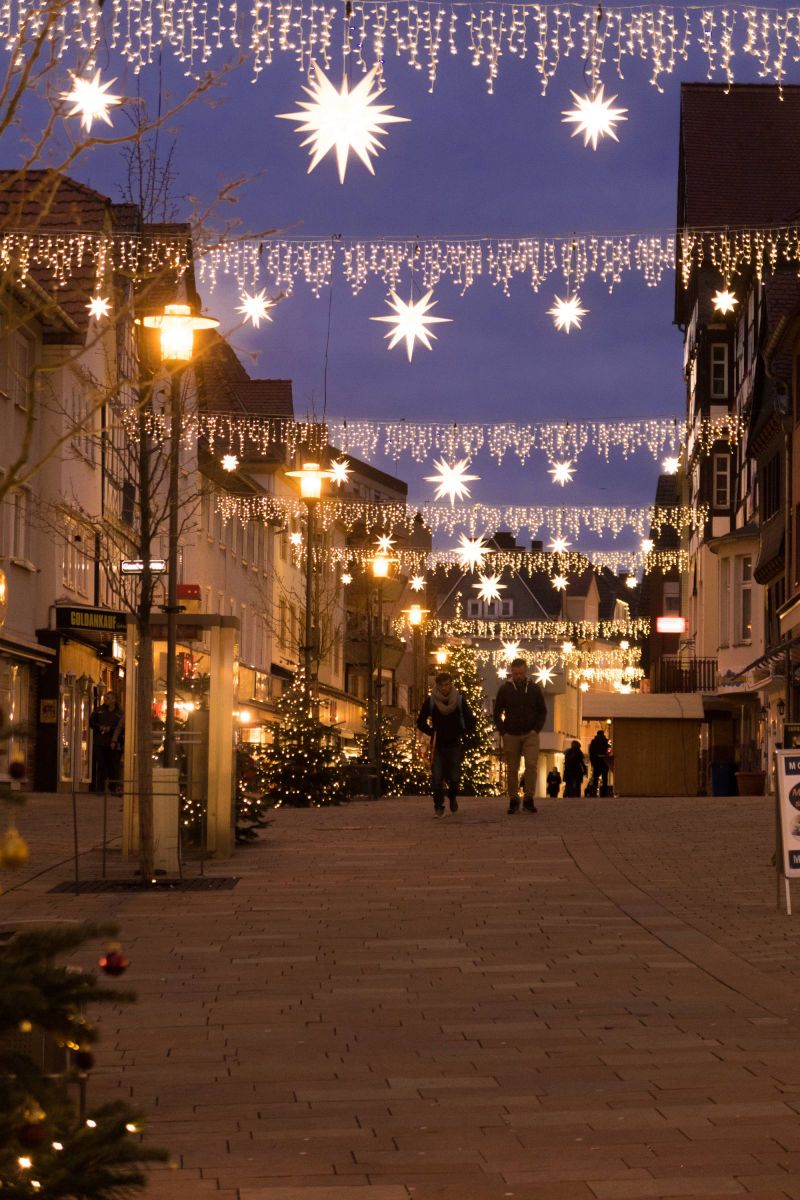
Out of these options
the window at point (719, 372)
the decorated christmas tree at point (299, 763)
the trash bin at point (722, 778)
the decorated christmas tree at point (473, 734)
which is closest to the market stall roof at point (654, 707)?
the trash bin at point (722, 778)

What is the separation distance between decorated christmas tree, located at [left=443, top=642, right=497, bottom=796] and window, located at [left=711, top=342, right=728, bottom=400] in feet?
50.9

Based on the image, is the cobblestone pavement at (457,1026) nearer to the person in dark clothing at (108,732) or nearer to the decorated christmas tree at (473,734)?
the person in dark clothing at (108,732)

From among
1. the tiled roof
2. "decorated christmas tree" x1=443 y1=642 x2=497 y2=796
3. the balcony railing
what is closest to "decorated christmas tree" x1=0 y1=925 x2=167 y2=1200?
"decorated christmas tree" x1=443 y1=642 x2=497 y2=796

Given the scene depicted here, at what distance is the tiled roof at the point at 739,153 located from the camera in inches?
2458

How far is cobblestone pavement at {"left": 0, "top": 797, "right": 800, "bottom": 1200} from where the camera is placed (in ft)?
19.7

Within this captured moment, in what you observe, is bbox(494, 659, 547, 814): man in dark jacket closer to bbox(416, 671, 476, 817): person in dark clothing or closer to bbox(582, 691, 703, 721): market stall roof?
bbox(416, 671, 476, 817): person in dark clothing

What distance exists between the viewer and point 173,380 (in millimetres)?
15852

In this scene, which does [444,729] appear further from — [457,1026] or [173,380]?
[457,1026]

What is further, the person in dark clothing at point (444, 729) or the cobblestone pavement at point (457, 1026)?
the person in dark clothing at point (444, 729)

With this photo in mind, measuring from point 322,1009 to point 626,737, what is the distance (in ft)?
122

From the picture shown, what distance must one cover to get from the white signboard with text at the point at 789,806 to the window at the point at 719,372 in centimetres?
4708

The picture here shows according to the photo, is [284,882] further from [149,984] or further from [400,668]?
[400,668]

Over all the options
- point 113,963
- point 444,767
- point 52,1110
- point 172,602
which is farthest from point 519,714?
point 52,1110

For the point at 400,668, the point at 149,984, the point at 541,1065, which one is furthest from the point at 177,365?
the point at 400,668
